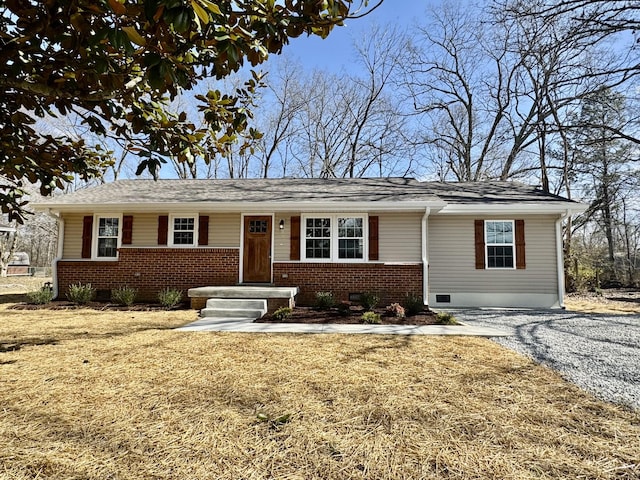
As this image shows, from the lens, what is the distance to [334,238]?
355 inches

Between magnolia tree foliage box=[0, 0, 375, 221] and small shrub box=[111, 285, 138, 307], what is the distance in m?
5.02

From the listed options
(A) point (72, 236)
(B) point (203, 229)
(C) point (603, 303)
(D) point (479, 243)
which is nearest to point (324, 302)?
(B) point (203, 229)

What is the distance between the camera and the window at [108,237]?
9383mm

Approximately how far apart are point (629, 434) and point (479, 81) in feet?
66.9

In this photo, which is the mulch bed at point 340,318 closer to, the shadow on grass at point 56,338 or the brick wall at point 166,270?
the shadow on grass at point 56,338

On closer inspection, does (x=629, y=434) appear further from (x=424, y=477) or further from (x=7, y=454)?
(x=7, y=454)

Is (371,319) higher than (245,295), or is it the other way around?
(245,295)

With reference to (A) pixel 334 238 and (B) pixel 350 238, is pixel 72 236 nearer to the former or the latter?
(A) pixel 334 238

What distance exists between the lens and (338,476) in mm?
1850

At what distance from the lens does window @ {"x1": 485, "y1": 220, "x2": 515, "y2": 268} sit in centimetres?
931

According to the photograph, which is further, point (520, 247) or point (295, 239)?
point (520, 247)

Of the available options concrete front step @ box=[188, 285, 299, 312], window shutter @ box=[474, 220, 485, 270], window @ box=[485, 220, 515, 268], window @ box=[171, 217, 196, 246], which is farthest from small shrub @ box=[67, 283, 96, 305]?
window @ box=[485, 220, 515, 268]

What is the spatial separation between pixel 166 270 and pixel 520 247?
9.69m

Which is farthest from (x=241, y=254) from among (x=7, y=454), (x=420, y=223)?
(x=7, y=454)
